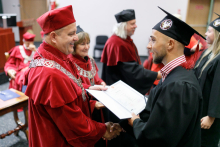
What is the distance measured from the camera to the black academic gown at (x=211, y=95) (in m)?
1.92

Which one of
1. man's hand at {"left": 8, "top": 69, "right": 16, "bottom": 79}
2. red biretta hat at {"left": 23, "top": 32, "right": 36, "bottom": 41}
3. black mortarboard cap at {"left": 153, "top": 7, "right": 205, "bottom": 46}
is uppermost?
black mortarboard cap at {"left": 153, "top": 7, "right": 205, "bottom": 46}

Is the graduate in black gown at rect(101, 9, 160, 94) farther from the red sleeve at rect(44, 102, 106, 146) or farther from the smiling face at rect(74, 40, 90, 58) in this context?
the red sleeve at rect(44, 102, 106, 146)

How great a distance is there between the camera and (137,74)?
2.69m

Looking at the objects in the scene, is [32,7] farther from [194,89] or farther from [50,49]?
[194,89]

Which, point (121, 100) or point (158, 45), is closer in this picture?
point (158, 45)

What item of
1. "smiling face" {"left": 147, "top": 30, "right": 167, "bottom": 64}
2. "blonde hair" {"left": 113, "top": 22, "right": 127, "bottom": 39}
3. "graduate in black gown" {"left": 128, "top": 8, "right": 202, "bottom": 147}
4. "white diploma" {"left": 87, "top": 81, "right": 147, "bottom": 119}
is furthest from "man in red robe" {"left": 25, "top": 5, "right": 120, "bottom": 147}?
"blonde hair" {"left": 113, "top": 22, "right": 127, "bottom": 39}

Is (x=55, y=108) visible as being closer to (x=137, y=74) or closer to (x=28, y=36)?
(x=137, y=74)

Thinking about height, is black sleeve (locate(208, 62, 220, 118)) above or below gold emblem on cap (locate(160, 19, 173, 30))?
below

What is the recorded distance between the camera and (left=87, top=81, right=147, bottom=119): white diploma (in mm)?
1501

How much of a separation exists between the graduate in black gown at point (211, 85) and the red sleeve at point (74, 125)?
4.27ft

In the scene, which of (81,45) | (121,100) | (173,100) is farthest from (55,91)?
(81,45)

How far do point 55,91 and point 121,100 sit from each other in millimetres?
654

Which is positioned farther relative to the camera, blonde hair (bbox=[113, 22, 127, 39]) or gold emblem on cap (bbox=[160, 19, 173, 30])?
blonde hair (bbox=[113, 22, 127, 39])

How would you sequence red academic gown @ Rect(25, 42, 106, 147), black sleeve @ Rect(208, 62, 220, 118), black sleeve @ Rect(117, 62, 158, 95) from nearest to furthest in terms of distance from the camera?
red academic gown @ Rect(25, 42, 106, 147) → black sleeve @ Rect(208, 62, 220, 118) → black sleeve @ Rect(117, 62, 158, 95)
